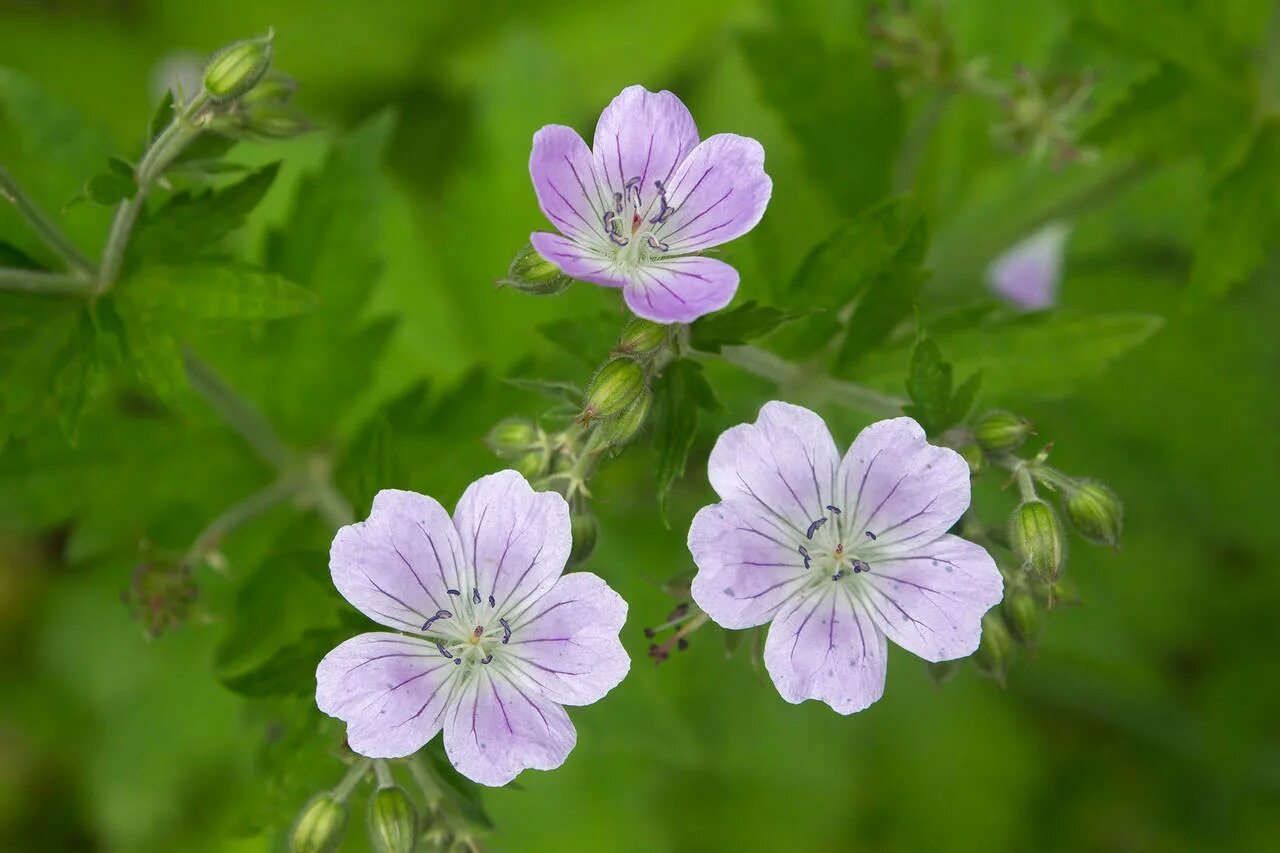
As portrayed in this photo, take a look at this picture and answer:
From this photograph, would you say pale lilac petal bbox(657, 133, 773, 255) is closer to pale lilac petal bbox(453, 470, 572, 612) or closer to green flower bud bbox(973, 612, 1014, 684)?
pale lilac petal bbox(453, 470, 572, 612)

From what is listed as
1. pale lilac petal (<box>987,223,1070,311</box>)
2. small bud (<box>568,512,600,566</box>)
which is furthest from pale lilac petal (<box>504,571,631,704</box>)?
pale lilac petal (<box>987,223,1070,311</box>)

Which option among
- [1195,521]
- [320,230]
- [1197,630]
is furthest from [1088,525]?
[1197,630]

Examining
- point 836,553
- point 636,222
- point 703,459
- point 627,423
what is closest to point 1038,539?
point 836,553

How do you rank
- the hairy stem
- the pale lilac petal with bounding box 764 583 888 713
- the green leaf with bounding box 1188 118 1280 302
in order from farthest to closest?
the green leaf with bounding box 1188 118 1280 302 → the hairy stem → the pale lilac petal with bounding box 764 583 888 713

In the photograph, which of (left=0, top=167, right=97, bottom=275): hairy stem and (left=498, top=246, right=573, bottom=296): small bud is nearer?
(left=498, top=246, right=573, bottom=296): small bud

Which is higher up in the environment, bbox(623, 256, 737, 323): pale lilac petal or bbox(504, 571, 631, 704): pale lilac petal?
bbox(623, 256, 737, 323): pale lilac petal

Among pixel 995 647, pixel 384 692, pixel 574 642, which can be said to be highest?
pixel 995 647

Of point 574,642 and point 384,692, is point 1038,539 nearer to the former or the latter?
point 574,642

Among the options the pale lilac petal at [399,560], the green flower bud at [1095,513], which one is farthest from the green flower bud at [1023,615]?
the pale lilac petal at [399,560]

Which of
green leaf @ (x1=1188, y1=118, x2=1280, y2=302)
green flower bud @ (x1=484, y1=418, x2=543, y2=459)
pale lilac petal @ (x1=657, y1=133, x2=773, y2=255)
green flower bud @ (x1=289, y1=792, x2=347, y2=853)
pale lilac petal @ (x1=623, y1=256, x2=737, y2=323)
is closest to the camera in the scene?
pale lilac petal @ (x1=623, y1=256, x2=737, y2=323)
